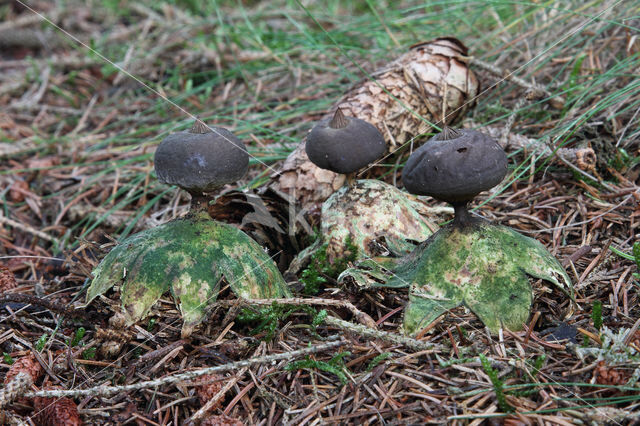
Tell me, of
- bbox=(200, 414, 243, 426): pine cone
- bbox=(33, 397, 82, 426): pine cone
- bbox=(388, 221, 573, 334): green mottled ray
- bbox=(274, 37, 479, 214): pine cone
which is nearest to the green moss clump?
bbox=(388, 221, 573, 334): green mottled ray

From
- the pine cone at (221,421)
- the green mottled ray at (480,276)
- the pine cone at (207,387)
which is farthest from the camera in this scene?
the green mottled ray at (480,276)

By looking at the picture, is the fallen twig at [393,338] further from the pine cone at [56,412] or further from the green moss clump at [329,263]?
the pine cone at [56,412]

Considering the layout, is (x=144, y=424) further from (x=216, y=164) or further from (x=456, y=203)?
A: (x=456, y=203)

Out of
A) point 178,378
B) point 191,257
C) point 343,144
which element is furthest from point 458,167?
point 178,378

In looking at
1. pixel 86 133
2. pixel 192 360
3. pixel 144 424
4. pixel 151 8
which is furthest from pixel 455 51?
pixel 151 8

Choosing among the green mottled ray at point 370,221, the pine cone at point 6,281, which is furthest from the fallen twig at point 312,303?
the pine cone at point 6,281

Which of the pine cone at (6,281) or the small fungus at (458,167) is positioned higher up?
the small fungus at (458,167)
